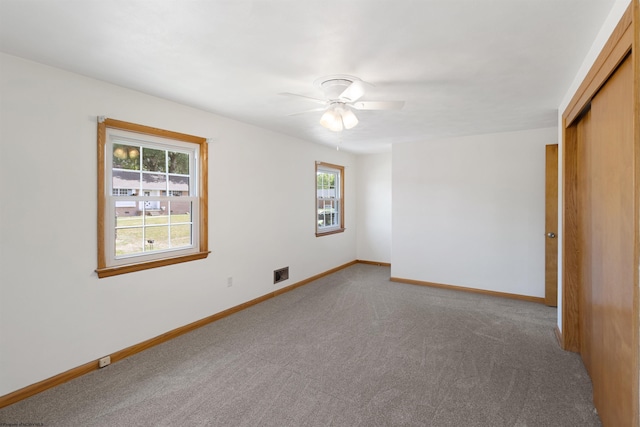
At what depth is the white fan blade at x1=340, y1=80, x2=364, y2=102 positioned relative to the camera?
6.91 feet

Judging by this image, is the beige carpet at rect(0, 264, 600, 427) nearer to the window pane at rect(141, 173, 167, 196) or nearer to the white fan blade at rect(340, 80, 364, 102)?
the window pane at rect(141, 173, 167, 196)

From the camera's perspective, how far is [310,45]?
6.40 ft

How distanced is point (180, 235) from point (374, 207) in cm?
420

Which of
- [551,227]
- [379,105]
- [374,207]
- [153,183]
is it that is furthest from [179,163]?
[551,227]

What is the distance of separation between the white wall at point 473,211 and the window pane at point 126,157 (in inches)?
152

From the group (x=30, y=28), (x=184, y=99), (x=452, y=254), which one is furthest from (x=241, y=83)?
(x=452, y=254)

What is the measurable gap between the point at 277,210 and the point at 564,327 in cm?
352

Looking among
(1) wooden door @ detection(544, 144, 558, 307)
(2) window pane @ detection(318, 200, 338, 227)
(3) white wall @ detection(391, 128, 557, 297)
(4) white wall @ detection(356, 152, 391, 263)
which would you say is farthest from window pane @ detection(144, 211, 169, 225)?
(1) wooden door @ detection(544, 144, 558, 307)

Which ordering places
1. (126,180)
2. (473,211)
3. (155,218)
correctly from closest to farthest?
(126,180) < (155,218) < (473,211)

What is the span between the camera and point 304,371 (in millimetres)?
2510

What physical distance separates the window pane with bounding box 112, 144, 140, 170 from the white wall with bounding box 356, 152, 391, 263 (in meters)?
4.60

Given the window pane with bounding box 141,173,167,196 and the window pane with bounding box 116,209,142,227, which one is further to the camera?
the window pane with bounding box 141,173,167,196

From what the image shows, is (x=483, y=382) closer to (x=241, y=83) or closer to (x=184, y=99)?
(x=241, y=83)

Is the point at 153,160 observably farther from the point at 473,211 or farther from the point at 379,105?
the point at 473,211
